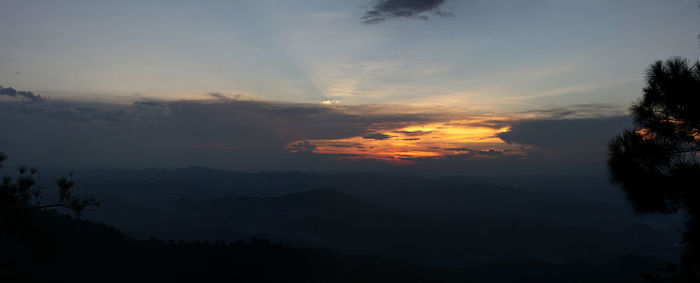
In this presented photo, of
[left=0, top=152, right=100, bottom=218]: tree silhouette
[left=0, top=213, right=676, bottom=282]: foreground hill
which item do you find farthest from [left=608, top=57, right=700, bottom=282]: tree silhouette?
[left=0, top=213, right=676, bottom=282]: foreground hill

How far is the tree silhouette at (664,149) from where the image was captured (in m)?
9.77

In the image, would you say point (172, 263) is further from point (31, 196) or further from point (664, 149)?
point (664, 149)

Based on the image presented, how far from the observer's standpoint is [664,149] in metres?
10.4

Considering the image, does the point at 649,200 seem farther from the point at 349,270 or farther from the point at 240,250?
the point at 349,270

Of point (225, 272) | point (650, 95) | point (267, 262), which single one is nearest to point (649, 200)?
point (650, 95)

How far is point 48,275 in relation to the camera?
8994cm

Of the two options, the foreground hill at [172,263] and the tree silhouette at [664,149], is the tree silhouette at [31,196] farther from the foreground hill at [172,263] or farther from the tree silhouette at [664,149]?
the foreground hill at [172,263]

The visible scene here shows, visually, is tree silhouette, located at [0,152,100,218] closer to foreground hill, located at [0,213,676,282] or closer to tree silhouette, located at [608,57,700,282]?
tree silhouette, located at [608,57,700,282]

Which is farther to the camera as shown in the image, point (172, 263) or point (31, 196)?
point (172, 263)

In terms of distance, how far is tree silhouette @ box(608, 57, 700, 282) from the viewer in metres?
9.77

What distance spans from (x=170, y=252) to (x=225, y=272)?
84.7 ft

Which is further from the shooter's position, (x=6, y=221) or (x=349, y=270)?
(x=349, y=270)

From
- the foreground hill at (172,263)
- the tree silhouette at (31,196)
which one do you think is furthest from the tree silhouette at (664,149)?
the foreground hill at (172,263)

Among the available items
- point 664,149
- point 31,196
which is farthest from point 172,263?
point 664,149
